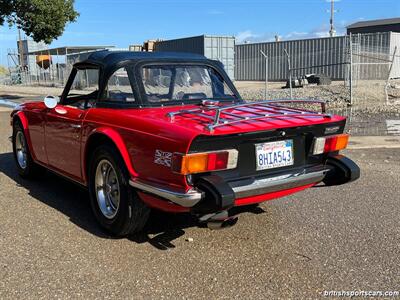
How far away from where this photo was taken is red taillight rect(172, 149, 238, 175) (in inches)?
133

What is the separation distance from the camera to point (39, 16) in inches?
805

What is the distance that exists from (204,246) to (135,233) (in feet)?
2.23

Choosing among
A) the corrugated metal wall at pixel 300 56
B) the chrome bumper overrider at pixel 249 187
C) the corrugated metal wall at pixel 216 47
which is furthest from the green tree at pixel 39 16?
the chrome bumper overrider at pixel 249 187

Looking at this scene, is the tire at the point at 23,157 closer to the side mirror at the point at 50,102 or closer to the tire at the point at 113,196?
the side mirror at the point at 50,102

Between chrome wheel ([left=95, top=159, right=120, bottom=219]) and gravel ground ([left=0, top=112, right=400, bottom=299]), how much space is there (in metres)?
0.23

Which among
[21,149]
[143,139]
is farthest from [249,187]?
[21,149]

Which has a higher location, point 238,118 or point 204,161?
point 238,118

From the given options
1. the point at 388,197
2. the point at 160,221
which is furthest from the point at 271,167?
the point at 388,197

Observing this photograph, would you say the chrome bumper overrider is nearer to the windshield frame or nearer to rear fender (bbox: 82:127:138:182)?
rear fender (bbox: 82:127:138:182)

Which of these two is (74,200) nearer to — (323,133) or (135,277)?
(135,277)

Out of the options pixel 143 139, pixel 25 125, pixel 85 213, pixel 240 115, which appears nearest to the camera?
pixel 143 139

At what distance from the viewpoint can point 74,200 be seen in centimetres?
538

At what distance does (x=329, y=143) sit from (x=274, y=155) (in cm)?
65
